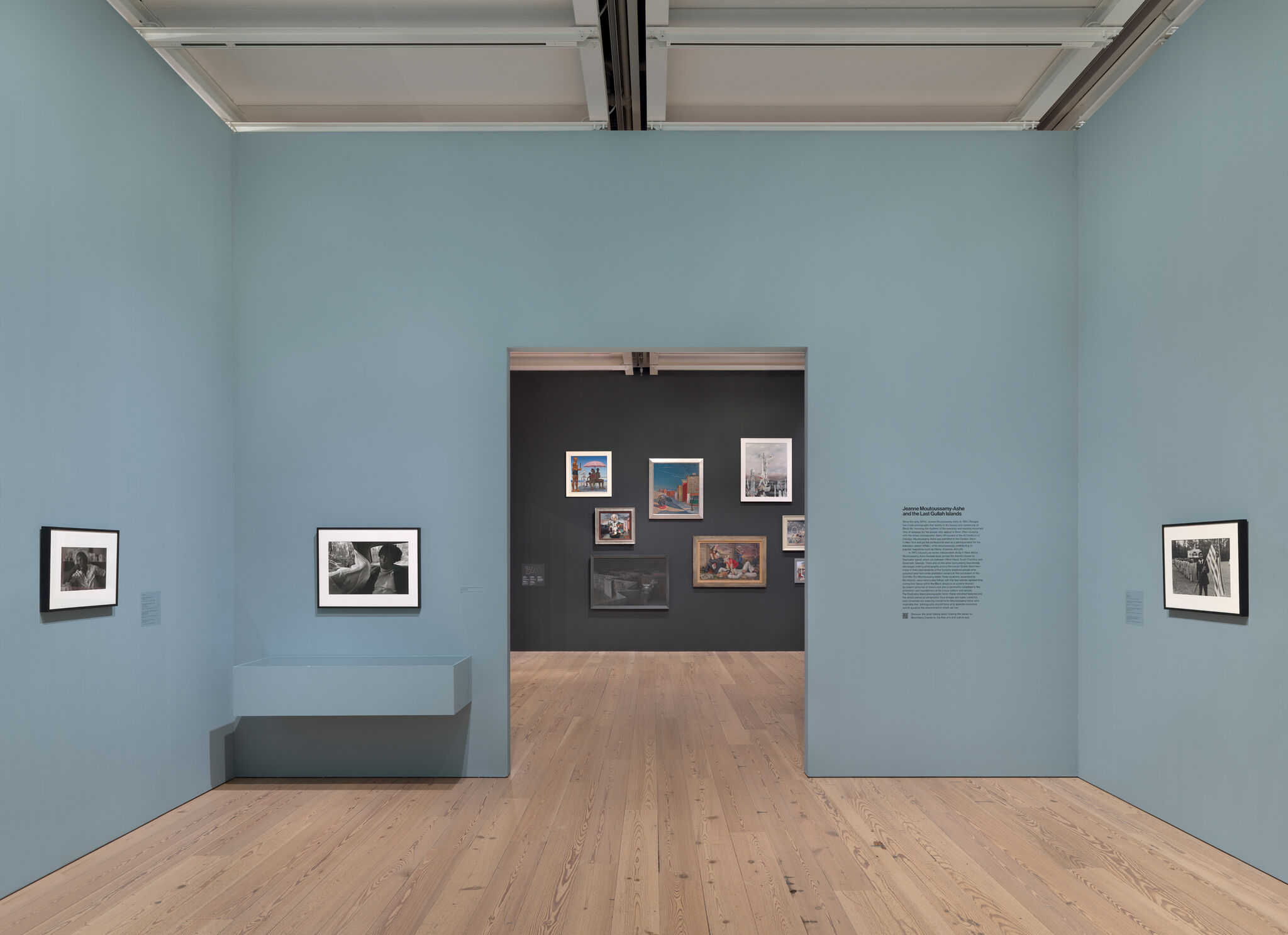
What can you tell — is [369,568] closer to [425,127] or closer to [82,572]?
[82,572]

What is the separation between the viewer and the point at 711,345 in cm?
725

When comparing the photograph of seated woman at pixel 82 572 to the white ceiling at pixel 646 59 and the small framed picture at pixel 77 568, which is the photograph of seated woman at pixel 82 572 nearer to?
the small framed picture at pixel 77 568

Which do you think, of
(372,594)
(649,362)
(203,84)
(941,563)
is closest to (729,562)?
(649,362)

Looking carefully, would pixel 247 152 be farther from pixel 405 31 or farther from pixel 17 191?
pixel 17 191

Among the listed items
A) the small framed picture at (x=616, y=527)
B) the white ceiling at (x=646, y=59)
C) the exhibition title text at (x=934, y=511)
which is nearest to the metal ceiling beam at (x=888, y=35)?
the white ceiling at (x=646, y=59)

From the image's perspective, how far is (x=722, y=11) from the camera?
614cm

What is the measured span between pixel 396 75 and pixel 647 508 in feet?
28.1

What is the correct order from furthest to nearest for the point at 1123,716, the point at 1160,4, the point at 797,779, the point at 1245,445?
1. the point at 797,779
2. the point at 1123,716
3. the point at 1160,4
4. the point at 1245,445

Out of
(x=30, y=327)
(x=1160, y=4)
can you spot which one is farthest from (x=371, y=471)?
(x=1160, y=4)

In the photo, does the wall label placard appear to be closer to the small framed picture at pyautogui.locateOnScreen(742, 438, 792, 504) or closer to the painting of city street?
the small framed picture at pyautogui.locateOnScreen(742, 438, 792, 504)

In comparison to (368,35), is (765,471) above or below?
below

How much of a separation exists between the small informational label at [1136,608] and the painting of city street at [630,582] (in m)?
8.44

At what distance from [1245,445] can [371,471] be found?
642cm

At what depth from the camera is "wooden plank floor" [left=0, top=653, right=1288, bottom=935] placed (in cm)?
441
